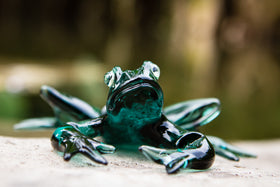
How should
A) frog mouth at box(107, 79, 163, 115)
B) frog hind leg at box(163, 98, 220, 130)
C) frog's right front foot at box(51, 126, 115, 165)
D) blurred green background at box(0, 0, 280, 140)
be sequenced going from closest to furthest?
frog's right front foot at box(51, 126, 115, 165)
frog mouth at box(107, 79, 163, 115)
frog hind leg at box(163, 98, 220, 130)
blurred green background at box(0, 0, 280, 140)

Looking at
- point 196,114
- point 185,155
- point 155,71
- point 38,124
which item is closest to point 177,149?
point 185,155

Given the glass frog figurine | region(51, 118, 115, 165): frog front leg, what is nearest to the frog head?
the glass frog figurine

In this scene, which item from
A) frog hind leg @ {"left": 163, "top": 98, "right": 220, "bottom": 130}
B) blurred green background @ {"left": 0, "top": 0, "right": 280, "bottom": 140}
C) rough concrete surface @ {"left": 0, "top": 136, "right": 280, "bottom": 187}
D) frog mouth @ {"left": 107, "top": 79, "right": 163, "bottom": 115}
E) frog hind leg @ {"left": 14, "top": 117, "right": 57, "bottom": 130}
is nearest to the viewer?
rough concrete surface @ {"left": 0, "top": 136, "right": 280, "bottom": 187}

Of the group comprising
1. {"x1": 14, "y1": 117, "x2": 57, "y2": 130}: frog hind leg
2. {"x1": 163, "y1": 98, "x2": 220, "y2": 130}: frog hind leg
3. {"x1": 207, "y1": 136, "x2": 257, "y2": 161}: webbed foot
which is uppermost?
{"x1": 163, "y1": 98, "x2": 220, "y2": 130}: frog hind leg

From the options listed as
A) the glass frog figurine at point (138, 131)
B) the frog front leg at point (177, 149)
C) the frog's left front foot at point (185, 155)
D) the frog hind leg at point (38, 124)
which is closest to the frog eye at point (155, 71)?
the glass frog figurine at point (138, 131)

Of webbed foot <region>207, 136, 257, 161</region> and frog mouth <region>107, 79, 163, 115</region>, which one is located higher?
frog mouth <region>107, 79, 163, 115</region>

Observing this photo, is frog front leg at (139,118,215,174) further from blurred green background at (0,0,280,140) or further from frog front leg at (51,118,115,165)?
blurred green background at (0,0,280,140)

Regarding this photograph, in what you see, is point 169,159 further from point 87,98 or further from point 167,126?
point 87,98

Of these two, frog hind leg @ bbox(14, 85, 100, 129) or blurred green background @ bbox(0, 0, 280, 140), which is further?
blurred green background @ bbox(0, 0, 280, 140)
